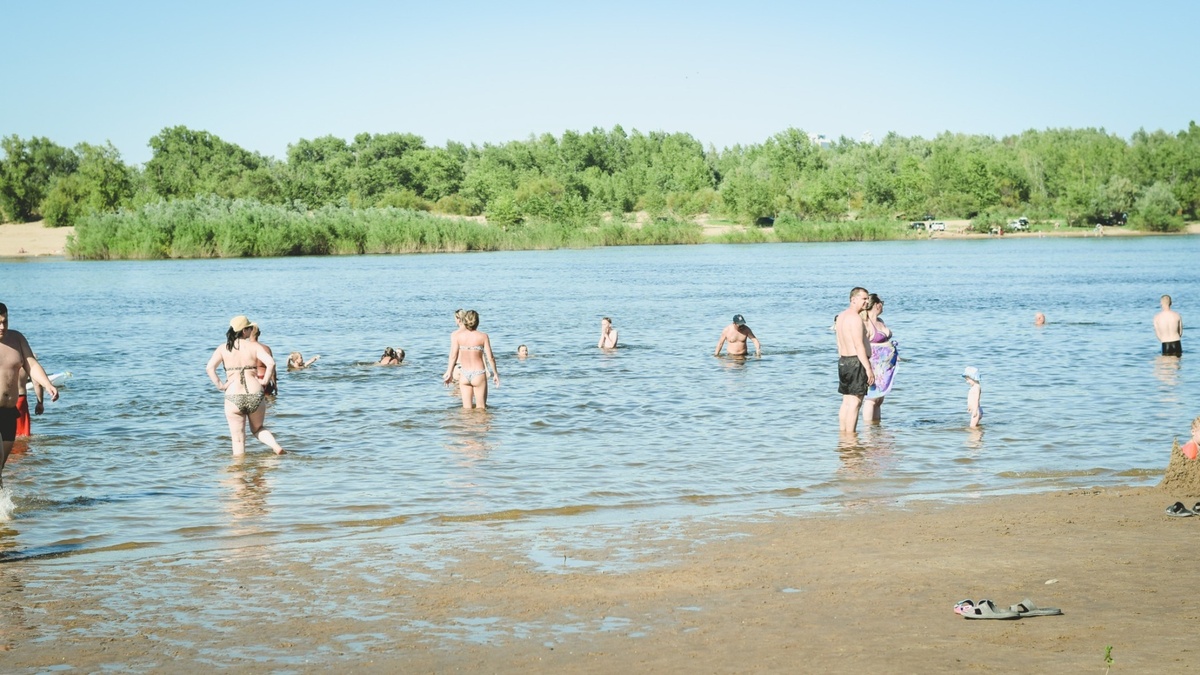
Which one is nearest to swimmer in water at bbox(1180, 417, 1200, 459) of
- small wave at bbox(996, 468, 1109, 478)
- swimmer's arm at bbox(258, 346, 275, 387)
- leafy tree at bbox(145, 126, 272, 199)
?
small wave at bbox(996, 468, 1109, 478)

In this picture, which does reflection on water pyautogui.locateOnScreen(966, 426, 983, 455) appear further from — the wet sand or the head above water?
the wet sand

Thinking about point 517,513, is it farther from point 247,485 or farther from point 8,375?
point 8,375

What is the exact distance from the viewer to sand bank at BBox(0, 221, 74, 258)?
109750 mm

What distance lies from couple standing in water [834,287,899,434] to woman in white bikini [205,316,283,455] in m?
6.31

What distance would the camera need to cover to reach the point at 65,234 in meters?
116

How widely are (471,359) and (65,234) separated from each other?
111 meters

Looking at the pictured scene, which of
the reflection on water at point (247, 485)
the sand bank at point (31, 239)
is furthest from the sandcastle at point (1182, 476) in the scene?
the sand bank at point (31, 239)

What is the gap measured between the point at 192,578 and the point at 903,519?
5550mm

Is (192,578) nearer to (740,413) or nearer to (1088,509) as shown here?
(1088,509)

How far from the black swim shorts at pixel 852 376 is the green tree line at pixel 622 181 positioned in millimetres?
104502

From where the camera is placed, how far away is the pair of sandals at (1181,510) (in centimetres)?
965

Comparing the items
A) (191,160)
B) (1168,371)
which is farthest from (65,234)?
(1168,371)

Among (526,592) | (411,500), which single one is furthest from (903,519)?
(411,500)

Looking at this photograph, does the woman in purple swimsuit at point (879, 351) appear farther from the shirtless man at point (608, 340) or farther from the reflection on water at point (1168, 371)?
the shirtless man at point (608, 340)
